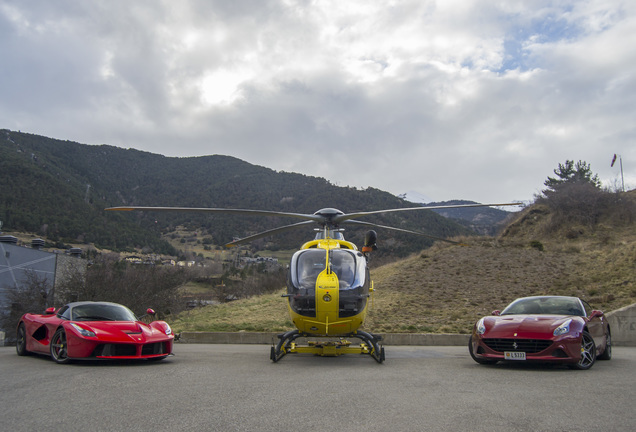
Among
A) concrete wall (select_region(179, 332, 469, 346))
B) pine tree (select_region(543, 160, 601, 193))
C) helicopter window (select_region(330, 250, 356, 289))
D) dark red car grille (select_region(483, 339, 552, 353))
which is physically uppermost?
pine tree (select_region(543, 160, 601, 193))

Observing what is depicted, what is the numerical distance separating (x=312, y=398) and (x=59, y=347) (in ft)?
18.2

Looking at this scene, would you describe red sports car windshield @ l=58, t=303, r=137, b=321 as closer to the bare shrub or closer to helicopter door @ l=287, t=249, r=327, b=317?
helicopter door @ l=287, t=249, r=327, b=317

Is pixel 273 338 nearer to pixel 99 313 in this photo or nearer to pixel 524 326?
pixel 99 313

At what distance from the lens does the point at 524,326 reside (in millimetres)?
8555

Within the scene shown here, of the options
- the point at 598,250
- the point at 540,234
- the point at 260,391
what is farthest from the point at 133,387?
the point at 540,234

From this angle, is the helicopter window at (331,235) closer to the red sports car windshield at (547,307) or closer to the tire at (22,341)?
the red sports car windshield at (547,307)

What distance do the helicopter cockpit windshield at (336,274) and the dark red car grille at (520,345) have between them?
2.66m

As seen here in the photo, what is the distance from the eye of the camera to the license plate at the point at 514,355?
836 cm

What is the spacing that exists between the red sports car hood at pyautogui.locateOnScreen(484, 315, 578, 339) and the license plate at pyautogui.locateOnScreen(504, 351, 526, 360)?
270mm

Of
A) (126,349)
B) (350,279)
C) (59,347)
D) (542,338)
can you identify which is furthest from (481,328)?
(59,347)

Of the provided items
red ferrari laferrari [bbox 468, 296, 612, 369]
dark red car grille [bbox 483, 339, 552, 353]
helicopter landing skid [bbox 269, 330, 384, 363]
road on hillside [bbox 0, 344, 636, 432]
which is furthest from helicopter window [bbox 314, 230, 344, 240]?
dark red car grille [bbox 483, 339, 552, 353]

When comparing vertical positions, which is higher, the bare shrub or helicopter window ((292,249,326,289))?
helicopter window ((292,249,326,289))

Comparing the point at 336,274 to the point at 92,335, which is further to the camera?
the point at 336,274

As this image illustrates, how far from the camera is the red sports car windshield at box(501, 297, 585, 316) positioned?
31.8 feet
